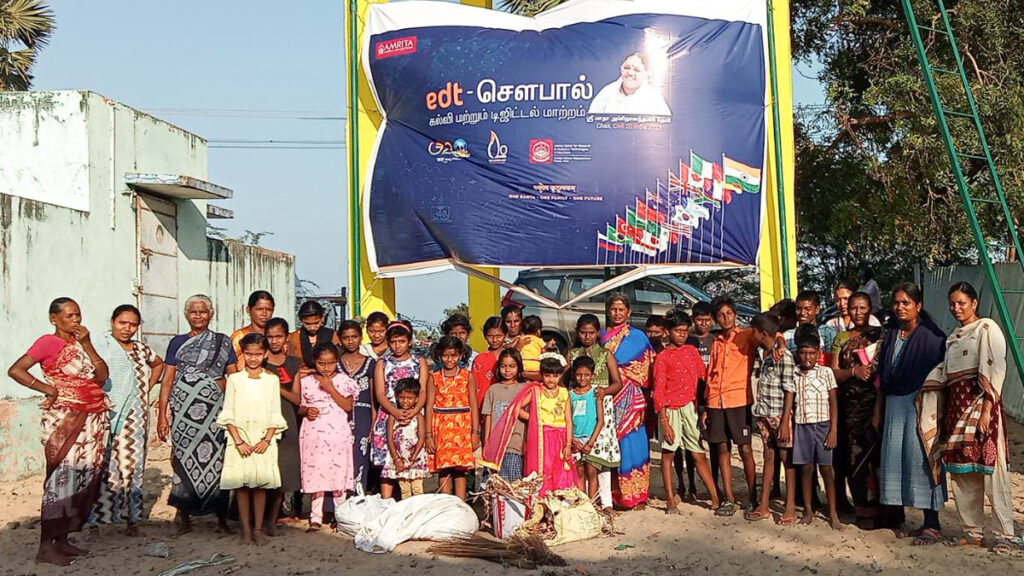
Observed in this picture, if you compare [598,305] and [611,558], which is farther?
[598,305]

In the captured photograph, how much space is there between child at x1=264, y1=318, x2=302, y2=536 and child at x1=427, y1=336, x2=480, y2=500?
0.88 meters

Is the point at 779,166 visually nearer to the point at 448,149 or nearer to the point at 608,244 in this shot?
the point at 608,244

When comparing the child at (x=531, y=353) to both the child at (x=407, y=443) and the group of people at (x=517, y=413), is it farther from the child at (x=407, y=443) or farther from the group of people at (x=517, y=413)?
the child at (x=407, y=443)

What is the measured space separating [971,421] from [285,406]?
4.23 meters

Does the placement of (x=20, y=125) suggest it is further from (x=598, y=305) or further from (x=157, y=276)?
(x=598, y=305)

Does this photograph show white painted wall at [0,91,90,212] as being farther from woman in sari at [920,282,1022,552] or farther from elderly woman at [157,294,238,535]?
woman in sari at [920,282,1022,552]

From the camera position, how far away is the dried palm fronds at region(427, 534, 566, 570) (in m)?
5.71

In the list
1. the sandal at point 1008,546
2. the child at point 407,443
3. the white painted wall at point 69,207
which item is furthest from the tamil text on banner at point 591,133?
the white painted wall at point 69,207

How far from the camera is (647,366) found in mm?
7090

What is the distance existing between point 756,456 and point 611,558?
3805 millimetres

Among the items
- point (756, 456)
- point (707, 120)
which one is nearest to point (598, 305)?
point (756, 456)

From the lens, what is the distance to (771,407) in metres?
6.38

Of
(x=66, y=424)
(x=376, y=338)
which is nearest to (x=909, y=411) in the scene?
(x=376, y=338)

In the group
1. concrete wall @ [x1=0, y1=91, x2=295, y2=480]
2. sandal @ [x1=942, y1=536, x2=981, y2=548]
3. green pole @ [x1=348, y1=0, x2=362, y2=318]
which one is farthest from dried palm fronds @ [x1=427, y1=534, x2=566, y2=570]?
concrete wall @ [x1=0, y1=91, x2=295, y2=480]
